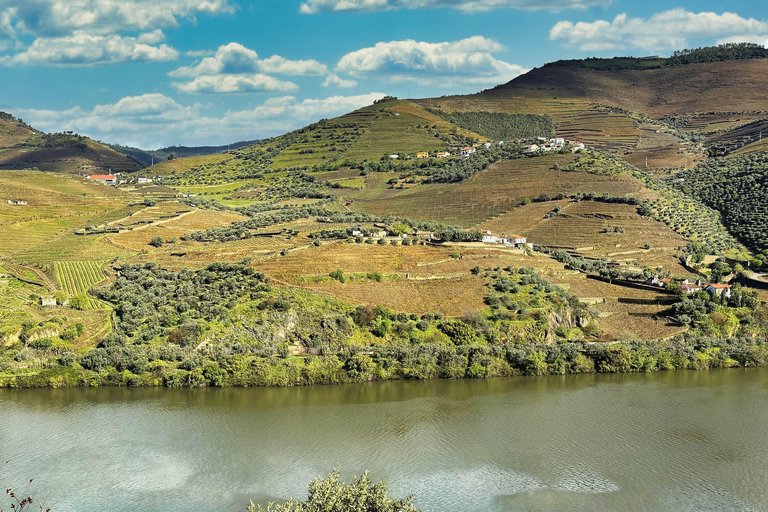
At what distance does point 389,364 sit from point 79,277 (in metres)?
29.9

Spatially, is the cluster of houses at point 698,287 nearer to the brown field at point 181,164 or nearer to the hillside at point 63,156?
the brown field at point 181,164

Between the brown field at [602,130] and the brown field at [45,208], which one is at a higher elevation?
the brown field at [602,130]

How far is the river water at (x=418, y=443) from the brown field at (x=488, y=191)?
164 feet

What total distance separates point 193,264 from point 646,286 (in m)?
38.4

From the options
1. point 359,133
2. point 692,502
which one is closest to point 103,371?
point 692,502

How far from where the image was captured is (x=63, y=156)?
180500 mm

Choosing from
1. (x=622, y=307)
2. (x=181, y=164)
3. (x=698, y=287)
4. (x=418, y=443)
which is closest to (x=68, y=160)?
(x=181, y=164)

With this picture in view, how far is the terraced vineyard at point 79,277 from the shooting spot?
55.6 m

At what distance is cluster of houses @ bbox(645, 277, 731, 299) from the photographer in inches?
2201

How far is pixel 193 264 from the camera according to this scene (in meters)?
60.2

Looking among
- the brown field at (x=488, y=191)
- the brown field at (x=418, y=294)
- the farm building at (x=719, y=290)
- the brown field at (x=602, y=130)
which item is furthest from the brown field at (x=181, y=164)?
the farm building at (x=719, y=290)

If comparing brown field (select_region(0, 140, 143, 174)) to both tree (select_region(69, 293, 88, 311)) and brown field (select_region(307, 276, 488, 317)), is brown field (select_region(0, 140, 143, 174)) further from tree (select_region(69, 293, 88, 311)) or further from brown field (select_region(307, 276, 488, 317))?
brown field (select_region(307, 276, 488, 317))

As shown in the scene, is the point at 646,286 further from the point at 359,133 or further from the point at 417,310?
the point at 359,133

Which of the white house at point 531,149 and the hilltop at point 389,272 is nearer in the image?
the hilltop at point 389,272
